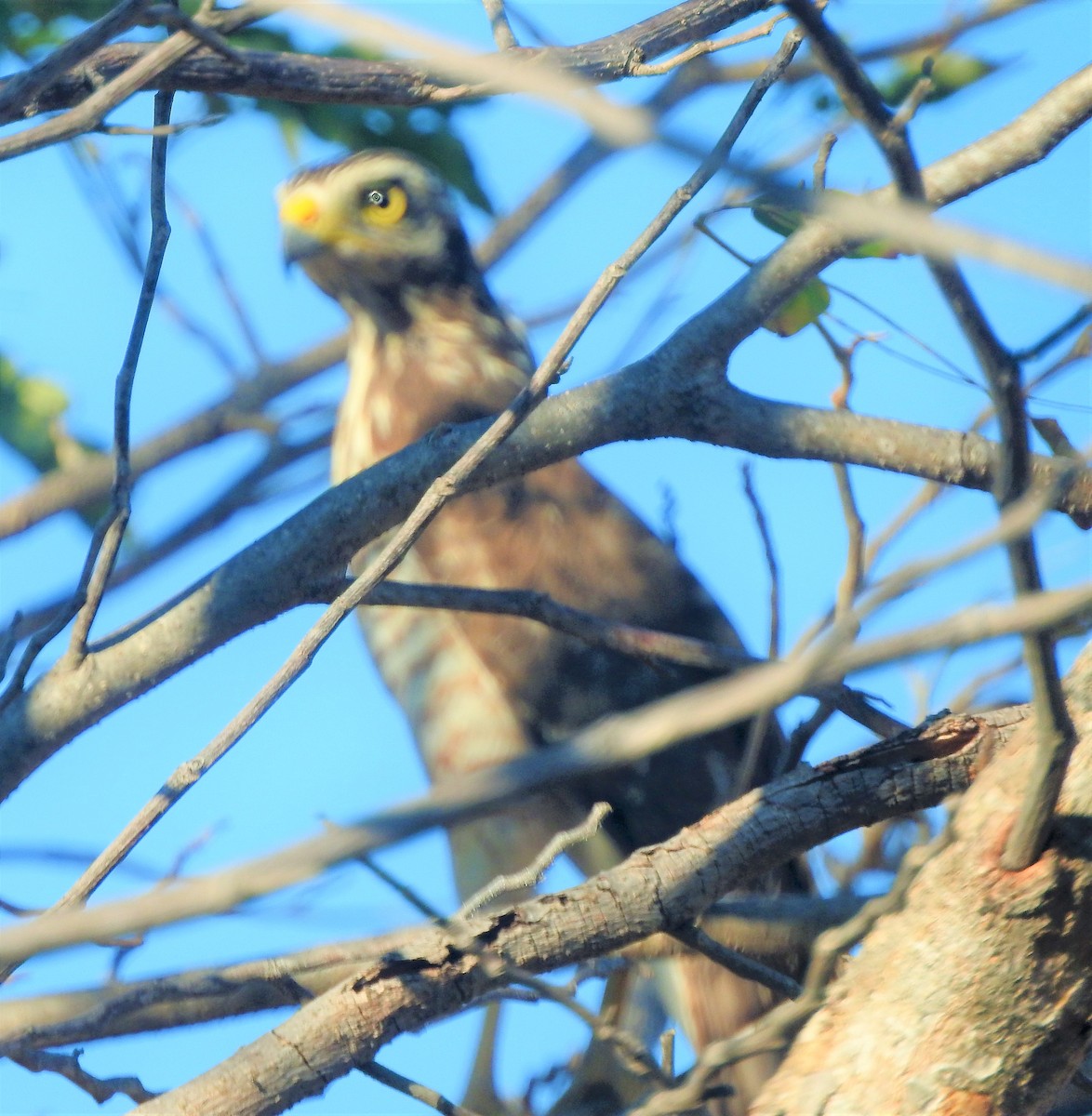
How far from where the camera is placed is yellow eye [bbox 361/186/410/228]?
→ 3.73 m

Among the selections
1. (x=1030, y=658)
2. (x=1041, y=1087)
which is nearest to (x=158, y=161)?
(x=1030, y=658)

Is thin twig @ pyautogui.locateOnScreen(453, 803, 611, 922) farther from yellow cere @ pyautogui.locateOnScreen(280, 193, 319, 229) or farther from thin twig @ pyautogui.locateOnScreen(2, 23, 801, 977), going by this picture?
yellow cere @ pyautogui.locateOnScreen(280, 193, 319, 229)

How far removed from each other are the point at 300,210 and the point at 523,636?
1247 millimetres

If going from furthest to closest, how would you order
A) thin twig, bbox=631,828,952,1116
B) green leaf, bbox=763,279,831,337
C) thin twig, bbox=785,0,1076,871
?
green leaf, bbox=763,279,831,337, thin twig, bbox=631,828,952,1116, thin twig, bbox=785,0,1076,871

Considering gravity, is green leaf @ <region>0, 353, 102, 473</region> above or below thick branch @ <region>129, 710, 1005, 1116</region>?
above

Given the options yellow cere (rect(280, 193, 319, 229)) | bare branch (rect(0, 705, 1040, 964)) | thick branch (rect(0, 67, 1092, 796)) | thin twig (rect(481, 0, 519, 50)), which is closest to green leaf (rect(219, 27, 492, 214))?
yellow cere (rect(280, 193, 319, 229))

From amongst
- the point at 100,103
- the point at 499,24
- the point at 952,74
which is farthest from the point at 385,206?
the point at 100,103

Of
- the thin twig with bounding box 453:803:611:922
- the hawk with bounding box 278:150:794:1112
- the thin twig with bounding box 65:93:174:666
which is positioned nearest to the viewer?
the thin twig with bounding box 453:803:611:922

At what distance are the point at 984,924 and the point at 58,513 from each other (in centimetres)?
267

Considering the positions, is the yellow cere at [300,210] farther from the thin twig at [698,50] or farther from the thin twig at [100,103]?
the thin twig at [100,103]

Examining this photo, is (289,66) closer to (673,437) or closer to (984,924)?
(673,437)

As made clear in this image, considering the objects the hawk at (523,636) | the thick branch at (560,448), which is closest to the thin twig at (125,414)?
the thick branch at (560,448)

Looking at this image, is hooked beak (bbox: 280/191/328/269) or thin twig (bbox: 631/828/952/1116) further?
hooked beak (bbox: 280/191/328/269)

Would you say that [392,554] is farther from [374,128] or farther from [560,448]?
[374,128]
